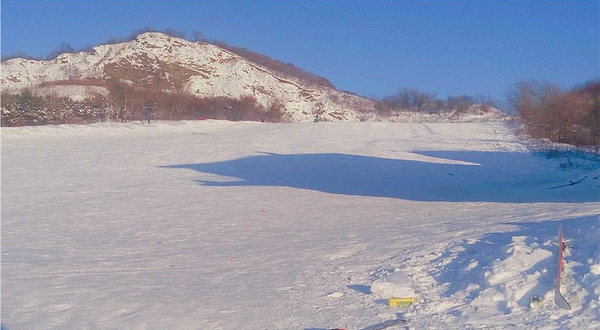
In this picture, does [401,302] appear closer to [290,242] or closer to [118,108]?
[290,242]

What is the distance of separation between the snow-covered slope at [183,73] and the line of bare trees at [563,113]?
180ft

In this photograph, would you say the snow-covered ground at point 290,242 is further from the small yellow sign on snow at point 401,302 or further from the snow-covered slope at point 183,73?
the snow-covered slope at point 183,73

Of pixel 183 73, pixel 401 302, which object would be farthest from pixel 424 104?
pixel 401 302

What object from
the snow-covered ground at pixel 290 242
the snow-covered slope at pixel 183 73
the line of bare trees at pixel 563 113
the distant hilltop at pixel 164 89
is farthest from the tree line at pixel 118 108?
the line of bare trees at pixel 563 113

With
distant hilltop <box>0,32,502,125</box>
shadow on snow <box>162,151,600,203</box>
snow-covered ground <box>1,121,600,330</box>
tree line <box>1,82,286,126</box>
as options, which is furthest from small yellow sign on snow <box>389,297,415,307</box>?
distant hilltop <box>0,32,502,125</box>

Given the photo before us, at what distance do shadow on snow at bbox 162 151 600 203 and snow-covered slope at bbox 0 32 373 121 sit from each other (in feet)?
150

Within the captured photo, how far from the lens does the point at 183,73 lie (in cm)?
8869

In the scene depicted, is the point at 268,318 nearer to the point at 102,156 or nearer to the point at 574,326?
the point at 574,326

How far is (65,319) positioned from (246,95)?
79.4m

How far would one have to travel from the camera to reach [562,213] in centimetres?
1297

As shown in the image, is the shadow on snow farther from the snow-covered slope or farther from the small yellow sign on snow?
the snow-covered slope

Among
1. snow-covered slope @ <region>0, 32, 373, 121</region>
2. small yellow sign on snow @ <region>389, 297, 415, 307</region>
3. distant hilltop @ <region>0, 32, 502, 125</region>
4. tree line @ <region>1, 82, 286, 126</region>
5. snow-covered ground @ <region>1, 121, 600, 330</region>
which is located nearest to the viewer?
snow-covered ground @ <region>1, 121, 600, 330</region>

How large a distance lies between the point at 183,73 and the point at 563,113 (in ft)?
231

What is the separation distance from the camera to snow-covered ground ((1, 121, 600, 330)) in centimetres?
720
